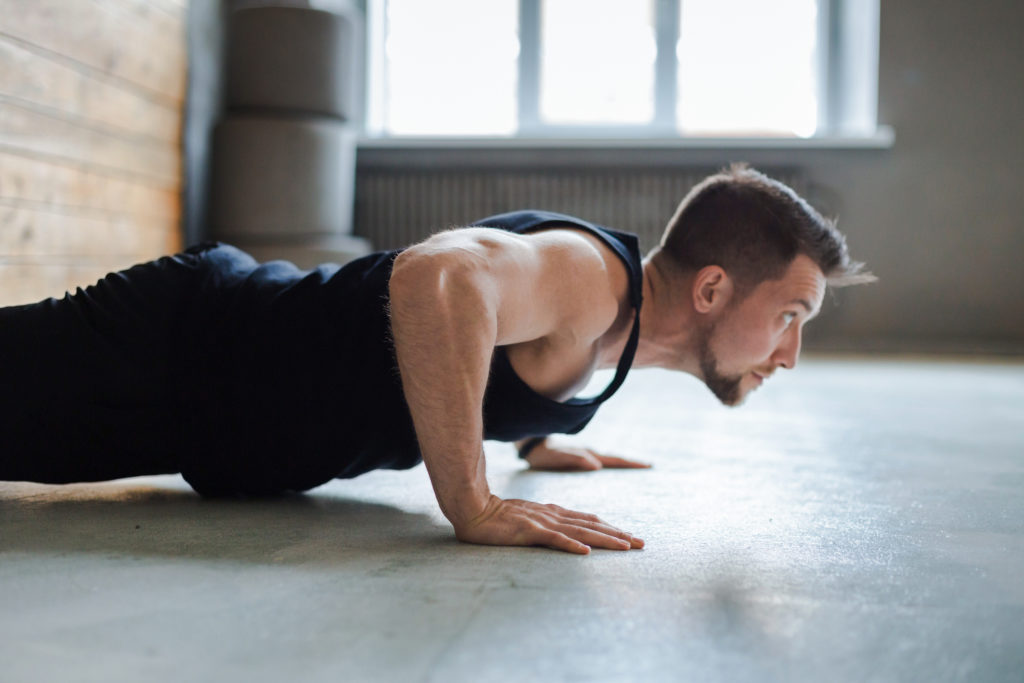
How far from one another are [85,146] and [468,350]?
2.59 metres

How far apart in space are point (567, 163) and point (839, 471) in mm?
3733

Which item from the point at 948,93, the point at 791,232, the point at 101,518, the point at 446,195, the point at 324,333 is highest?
the point at 948,93

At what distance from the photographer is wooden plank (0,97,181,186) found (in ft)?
8.59

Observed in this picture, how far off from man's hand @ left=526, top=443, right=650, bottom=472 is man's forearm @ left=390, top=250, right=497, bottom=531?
599mm

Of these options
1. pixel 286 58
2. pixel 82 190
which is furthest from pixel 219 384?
pixel 286 58

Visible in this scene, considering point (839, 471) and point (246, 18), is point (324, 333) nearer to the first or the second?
point (839, 471)

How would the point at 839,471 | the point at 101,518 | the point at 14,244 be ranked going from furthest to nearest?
the point at 14,244 < the point at 839,471 < the point at 101,518

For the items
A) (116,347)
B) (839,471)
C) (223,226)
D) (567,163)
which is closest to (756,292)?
(839,471)

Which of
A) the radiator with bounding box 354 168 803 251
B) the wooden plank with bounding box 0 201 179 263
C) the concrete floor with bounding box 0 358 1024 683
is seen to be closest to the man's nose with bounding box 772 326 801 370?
the concrete floor with bounding box 0 358 1024 683

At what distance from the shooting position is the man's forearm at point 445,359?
101 centimetres

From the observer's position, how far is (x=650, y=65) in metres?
5.36

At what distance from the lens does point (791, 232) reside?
1350 millimetres

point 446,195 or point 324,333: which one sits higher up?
point 446,195

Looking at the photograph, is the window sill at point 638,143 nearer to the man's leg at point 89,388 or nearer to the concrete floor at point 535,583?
the concrete floor at point 535,583
